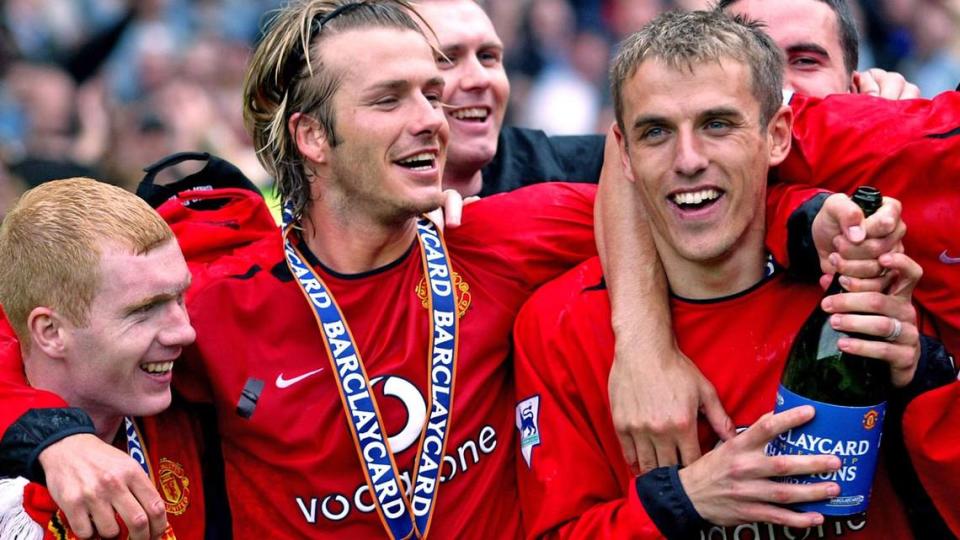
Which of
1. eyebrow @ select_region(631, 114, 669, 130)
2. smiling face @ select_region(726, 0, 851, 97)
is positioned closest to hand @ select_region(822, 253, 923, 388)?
eyebrow @ select_region(631, 114, 669, 130)

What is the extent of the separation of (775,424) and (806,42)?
152 cm

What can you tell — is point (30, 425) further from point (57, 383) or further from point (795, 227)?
point (795, 227)

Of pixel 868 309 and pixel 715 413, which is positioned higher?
pixel 868 309

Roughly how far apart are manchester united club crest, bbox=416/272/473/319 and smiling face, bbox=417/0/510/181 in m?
0.95

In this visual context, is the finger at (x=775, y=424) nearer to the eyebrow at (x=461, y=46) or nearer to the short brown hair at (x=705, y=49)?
the short brown hair at (x=705, y=49)

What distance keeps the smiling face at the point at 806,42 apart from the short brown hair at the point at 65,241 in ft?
5.88

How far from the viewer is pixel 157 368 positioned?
128 inches

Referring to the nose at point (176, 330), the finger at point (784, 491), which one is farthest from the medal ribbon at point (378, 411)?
the finger at point (784, 491)

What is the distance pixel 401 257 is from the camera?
3.63 meters

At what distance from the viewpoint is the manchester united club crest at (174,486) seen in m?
3.34

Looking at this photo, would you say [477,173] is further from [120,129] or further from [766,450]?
[120,129]

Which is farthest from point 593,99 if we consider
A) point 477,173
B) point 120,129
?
point 477,173

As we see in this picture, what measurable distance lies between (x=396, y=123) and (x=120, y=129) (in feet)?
14.6

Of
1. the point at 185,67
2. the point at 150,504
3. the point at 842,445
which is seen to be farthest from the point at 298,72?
the point at 185,67
